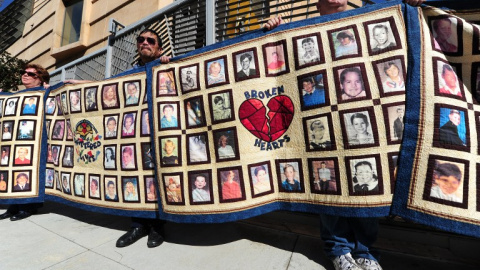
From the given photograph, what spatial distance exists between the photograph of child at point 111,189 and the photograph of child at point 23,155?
4.25 ft

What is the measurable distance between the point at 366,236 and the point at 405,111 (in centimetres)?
91

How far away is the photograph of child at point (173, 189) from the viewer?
2.09 metres

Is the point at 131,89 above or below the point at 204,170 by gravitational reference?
above

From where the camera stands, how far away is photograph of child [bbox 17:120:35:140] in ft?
9.70

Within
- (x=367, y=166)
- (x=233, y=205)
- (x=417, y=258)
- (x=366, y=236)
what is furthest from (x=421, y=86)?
(x=233, y=205)

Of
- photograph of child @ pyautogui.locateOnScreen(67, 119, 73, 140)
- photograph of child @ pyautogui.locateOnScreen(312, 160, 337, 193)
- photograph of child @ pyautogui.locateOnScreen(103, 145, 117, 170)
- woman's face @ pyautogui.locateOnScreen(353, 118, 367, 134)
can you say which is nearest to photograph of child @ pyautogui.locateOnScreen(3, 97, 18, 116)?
photograph of child @ pyautogui.locateOnScreen(67, 119, 73, 140)

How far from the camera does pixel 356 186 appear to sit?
161 centimetres

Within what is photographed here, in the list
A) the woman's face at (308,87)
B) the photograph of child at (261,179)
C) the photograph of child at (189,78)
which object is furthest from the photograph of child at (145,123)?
the woman's face at (308,87)

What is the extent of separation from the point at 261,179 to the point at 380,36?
1356 mm

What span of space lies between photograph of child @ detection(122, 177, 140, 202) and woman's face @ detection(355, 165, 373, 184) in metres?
1.99

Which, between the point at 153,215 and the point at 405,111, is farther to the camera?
the point at 153,215

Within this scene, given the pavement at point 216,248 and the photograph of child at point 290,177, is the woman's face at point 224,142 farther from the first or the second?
the pavement at point 216,248

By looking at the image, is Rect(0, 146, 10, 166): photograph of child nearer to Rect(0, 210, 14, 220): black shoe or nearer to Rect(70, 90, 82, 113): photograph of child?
Rect(0, 210, 14, 220): black shoe

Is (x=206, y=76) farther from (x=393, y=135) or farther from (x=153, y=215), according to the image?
(x=393, y=135)
